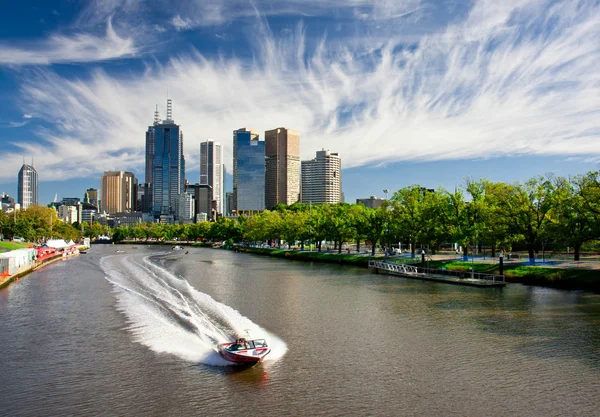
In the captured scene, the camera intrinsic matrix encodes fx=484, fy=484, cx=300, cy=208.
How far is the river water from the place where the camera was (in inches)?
1062

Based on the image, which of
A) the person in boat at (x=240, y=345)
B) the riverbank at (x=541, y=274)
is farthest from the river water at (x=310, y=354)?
the riverbank at (x=541, y=274)

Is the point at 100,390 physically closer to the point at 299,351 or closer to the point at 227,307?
the point at 299,351

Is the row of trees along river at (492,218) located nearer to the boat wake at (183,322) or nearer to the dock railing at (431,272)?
the dock railing at (431,272)

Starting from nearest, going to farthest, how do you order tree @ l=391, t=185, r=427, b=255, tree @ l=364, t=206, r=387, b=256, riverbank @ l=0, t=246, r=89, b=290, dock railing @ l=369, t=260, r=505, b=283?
dock railing @ l=369, t=260, r=505, b=283 → riverbank @ l=0, t=246, r=89, b=290 → tree @ l=391, t=185, r=427, b=255 → tree @ l=364, t=206, r=387, b=256

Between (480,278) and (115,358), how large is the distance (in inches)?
2195

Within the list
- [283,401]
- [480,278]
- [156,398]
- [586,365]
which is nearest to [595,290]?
[480,278]

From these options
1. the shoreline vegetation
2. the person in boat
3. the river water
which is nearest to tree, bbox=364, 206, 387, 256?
the shoreline vegetation

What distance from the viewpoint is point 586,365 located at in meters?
32.5

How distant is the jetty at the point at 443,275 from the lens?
226ft

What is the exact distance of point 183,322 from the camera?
47.2 meters

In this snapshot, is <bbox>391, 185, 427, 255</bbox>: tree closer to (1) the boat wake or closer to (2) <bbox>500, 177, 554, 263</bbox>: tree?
(2) <bbox>500, 177, 554, 263</bbox>: tree

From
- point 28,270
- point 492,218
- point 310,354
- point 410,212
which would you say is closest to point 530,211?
point 492,218

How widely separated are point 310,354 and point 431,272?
51.1 meters

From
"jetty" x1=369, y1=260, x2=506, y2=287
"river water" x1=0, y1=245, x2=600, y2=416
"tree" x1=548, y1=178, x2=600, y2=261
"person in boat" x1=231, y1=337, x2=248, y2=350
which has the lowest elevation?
"river water" x1=0, y1=245, x2=600, y2=416
